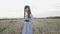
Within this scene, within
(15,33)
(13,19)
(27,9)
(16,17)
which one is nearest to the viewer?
(27,9)

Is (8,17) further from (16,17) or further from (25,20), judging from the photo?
(25,20)

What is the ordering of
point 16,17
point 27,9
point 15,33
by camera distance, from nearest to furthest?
1. point 27,9
2. point 15,33
3. point 16,17

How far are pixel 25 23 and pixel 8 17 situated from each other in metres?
5.84

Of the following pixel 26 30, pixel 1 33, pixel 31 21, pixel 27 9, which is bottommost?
pixel 1 33

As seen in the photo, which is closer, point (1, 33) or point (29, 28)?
point (29, 28)

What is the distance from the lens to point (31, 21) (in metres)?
4.16

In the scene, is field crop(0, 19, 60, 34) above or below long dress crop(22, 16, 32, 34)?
below

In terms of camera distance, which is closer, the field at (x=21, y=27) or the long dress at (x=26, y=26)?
the long dress at (x=26, y=26)

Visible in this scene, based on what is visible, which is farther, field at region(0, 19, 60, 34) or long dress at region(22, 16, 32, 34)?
field at region(0, 19, 60, 34)

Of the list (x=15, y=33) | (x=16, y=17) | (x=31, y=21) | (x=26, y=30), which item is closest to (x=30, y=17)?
(x=31, y=21)

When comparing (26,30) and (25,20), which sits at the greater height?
(25,20)

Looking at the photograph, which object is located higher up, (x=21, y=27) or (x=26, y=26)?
(x=26, y=26)

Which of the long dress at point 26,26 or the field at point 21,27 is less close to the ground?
the long dress at point 26,26

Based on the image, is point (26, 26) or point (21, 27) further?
point (21, 27)
